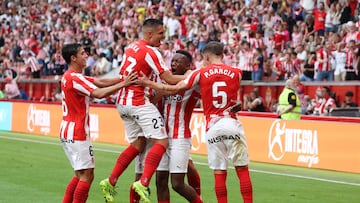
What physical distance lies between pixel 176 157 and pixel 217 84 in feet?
3.45

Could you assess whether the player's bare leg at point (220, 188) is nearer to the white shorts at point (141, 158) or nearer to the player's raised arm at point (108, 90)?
the white shorts at point (141, 158)

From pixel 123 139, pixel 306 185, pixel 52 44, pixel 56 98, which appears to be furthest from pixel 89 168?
pixel 52 44

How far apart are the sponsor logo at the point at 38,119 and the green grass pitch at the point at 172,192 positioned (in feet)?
21.8

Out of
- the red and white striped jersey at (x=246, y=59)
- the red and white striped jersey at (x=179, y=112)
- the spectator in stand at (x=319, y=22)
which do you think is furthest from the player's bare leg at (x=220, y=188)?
the red and white striped jersey at (x=246, y=59)

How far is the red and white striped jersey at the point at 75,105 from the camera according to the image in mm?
10008

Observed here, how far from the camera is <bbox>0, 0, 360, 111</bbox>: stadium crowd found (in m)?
24.9

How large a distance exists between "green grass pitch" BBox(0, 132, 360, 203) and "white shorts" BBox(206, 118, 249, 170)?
2.25 meters

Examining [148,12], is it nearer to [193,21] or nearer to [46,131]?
[193,21]

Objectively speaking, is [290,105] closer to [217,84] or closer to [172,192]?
[172,192]

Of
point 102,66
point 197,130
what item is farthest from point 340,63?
point 102,66

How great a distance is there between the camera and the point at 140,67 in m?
10.6

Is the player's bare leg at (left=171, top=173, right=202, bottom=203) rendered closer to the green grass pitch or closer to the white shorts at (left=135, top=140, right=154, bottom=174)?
the white shorts at (left=135, top=140, right=154, bottom=174)

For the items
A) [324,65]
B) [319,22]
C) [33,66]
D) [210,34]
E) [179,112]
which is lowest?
[179,112]

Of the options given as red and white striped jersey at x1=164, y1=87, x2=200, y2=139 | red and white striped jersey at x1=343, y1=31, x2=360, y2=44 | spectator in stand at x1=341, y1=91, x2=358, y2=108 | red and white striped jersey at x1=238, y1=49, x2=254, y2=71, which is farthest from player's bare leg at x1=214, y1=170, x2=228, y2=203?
red and white striped jersey at x1=238, y1=49, x2=254, y2=71
